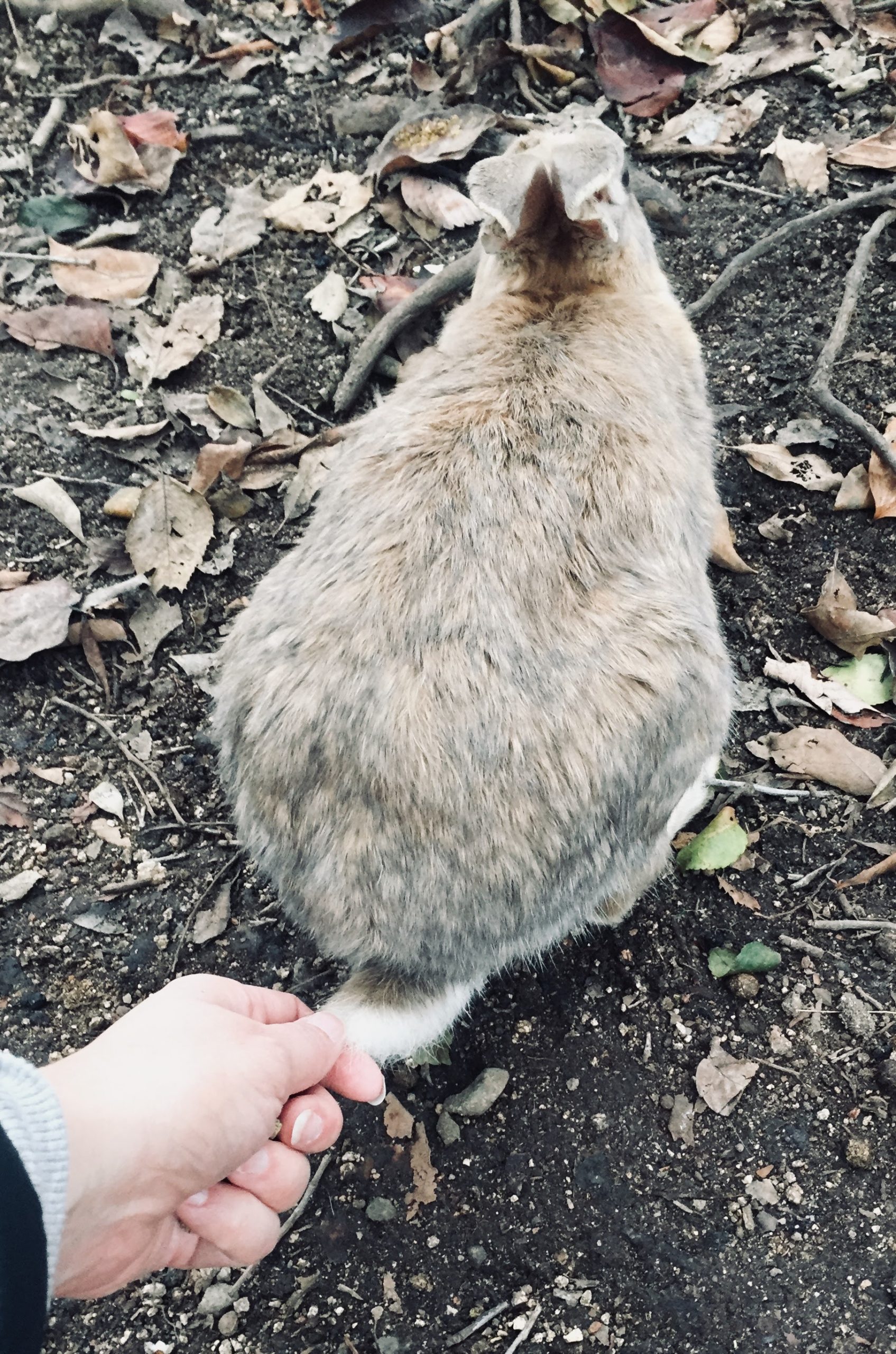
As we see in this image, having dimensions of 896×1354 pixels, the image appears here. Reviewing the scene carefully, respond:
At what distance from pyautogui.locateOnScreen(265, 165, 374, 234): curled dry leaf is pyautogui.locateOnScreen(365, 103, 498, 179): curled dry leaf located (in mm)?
85

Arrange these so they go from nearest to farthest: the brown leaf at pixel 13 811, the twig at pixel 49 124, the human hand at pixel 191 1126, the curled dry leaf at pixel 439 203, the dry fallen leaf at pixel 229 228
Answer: the human hand at pixel 191 1126 → the brown leaf at pixel 13 811 → the dry fallen leaf at pixel 229 228 → the curled dry leaf at pixel 439 203 → the twig at pixel 49 124

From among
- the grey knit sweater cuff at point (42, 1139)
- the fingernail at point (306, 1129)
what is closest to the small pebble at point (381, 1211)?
the fingernail at point (306, 1129)

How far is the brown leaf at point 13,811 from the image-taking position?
104 inches

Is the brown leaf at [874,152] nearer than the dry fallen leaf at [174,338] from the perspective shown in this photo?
No

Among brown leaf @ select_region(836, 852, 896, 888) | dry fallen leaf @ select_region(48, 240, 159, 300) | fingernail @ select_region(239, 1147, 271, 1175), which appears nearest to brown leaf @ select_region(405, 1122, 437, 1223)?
fingernail @ select_region(239, 1147, 271, 1175)

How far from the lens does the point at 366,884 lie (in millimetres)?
1897

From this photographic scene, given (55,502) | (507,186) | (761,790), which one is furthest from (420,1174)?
(507,186)

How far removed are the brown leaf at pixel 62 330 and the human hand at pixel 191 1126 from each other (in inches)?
87.6

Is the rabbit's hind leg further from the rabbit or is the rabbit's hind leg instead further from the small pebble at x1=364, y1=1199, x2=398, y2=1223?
the small pebble at x1=364, y1=1199, x2=398, y2=1223

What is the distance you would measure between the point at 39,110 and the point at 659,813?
3.44 meters

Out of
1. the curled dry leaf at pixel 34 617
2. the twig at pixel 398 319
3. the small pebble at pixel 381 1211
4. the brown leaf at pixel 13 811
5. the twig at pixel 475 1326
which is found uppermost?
the twig at pixel 398 319

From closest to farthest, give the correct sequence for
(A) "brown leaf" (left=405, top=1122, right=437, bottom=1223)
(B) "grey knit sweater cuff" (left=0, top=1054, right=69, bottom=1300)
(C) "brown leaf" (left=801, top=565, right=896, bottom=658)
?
(B) "grey knit sweater cuff" (left=0, top=1054, right=69, bottom=1300), (A) "brown leaf" (left=405, top=1122, right=437, bottom=1223), (C) "brown leaf" (left=801, top=565, right=896, bottom=658)

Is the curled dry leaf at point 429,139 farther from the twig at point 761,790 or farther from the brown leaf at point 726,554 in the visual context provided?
the twig at point 761,790

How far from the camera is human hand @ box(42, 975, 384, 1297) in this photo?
1601mm
